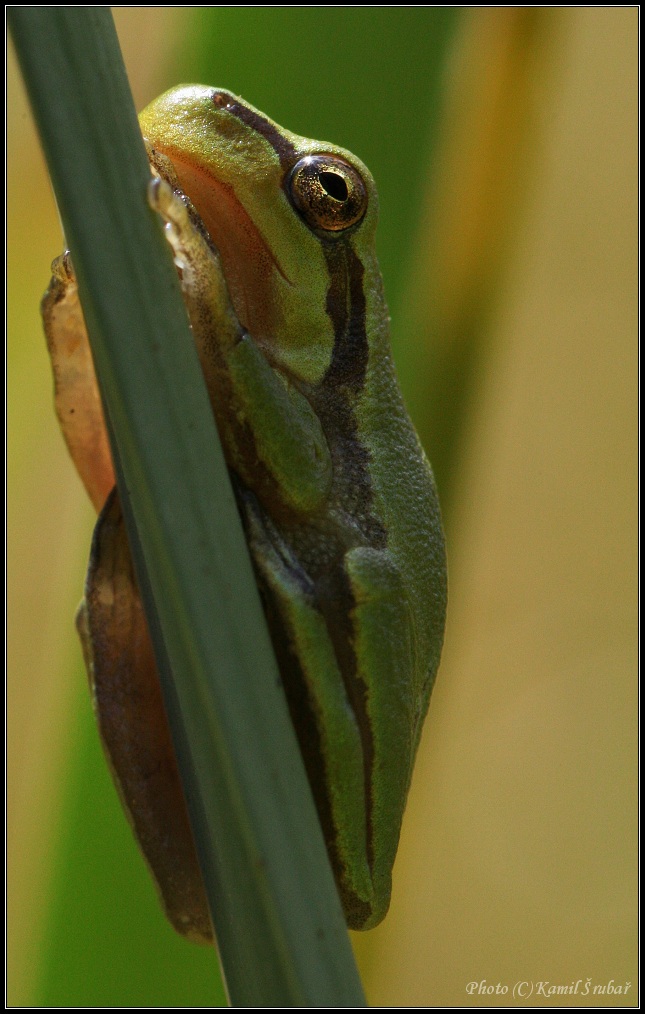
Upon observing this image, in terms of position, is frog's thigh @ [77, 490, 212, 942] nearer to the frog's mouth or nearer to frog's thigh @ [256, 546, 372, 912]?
frog's thigh @ [256, 546, 372, 912]

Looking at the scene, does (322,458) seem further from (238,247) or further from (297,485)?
(238,247)

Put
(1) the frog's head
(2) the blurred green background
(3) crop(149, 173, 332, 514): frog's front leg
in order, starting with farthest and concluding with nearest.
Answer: (2) the blurred green background → (1) the frog's head → (3) crop(149, 173, 332, 514): frog's front leg

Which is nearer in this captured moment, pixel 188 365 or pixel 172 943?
pixel 188 365

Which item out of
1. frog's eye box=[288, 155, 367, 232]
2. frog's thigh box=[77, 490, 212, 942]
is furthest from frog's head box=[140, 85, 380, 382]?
frog's thigh box=[77, 490, 212, 942]

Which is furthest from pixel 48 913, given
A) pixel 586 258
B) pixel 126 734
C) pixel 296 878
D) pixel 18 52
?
pixel 586 258

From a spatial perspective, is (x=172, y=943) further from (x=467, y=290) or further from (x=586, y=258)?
(x=586, y=258)

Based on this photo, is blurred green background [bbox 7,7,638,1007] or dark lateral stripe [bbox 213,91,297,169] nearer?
dark lateral stripe [bbox 213,91,297,169]
